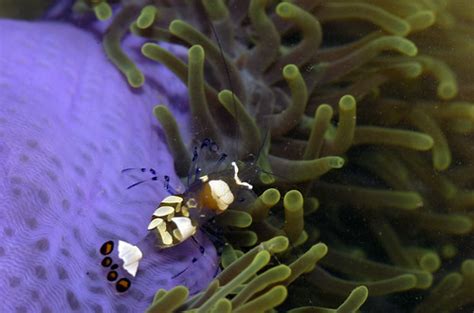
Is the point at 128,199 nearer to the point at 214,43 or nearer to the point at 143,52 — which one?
the point at 143,52

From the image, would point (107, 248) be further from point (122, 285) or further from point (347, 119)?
point (347, 119)

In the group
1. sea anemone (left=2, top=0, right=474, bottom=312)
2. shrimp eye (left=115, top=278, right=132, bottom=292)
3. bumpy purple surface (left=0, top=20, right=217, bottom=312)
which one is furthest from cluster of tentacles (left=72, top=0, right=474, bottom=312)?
shrimp eye (left=115, top=278, right=132, bottom=292)

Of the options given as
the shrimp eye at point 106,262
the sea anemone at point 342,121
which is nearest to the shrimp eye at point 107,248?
the shrimp eye at point 106,262

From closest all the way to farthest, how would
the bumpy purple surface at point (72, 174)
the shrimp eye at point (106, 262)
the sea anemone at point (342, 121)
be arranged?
the bumpy purple surface at point (72, 174), the shrimp eye at point (106, 262), the sea anemone at point (342, 121)

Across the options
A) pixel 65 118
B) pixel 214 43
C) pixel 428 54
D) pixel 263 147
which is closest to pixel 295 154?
pixel 263 147

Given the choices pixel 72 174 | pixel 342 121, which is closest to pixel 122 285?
pixel 72 174

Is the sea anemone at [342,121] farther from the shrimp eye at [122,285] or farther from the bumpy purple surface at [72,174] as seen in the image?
the shrimp eye at [122,285]
